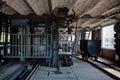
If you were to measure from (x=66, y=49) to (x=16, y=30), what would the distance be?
2.72m

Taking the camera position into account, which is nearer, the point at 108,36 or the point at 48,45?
the point at 48,45

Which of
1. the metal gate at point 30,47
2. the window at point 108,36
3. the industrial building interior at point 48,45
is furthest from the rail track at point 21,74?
the window at point 108,36

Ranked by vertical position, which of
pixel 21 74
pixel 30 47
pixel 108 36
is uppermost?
pixel 108 36

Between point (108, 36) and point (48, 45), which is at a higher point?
point (108, 36)

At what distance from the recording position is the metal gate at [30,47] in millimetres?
8508

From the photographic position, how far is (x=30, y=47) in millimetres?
9070

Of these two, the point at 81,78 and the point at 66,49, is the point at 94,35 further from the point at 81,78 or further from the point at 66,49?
the point at 81,78

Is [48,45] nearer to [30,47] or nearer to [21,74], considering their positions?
[30,47]

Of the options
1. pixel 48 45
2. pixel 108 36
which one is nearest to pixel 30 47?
pixel 48 45

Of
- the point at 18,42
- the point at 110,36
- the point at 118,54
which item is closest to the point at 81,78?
the point at 118,54

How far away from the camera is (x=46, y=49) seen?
8680 millimetres

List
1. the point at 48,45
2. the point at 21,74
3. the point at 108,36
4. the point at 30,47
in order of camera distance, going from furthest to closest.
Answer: the point at 108,36
the point at 30,47
the point at 48,45
the point at 21,74

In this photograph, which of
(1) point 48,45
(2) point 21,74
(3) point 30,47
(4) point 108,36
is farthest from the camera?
(4) point 108,36

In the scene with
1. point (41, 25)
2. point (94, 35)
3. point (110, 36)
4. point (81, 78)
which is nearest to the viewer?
point (81, 78)
